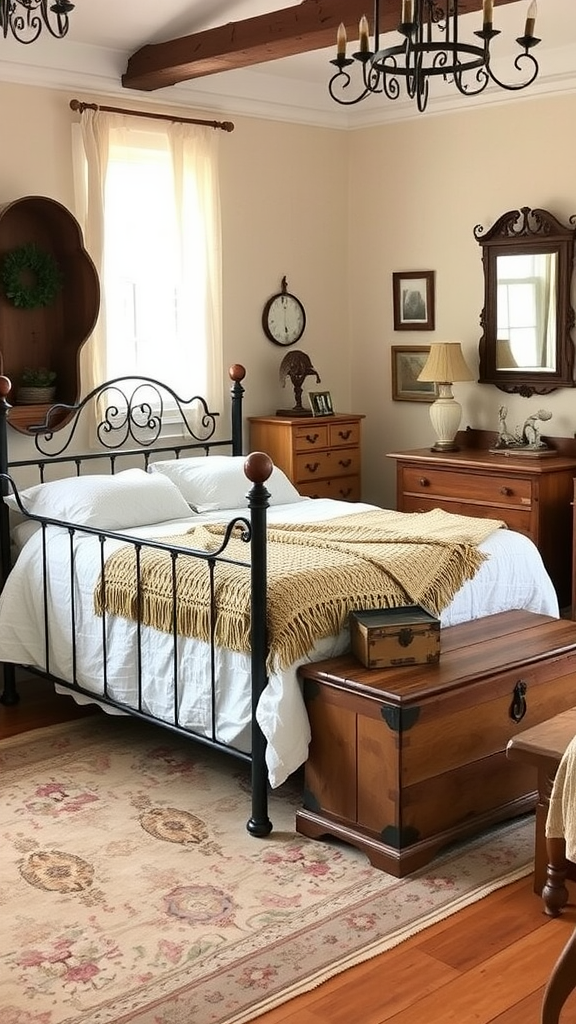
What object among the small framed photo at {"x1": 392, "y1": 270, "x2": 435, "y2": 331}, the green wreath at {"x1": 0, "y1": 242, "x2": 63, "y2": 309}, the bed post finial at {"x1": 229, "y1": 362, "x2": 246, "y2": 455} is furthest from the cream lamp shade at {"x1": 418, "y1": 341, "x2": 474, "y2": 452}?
the green wreath at {"x1": 0, "y1": 242, "x2": 63, "y2": 309}

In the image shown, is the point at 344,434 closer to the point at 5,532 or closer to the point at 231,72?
the point at 231,72

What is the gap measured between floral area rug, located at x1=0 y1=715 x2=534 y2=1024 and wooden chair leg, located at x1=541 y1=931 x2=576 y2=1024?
24.1 inches

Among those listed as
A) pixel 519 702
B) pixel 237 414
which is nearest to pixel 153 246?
pixel 237 414

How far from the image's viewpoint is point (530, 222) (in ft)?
18.6

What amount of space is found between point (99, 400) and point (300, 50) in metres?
1.76

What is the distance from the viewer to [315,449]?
598cm

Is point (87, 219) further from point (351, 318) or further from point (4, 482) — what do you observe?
point (351, 318)

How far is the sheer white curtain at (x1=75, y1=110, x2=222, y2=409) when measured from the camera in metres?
5.24

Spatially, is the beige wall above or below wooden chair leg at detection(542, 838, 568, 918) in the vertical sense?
above

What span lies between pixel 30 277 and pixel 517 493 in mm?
2391

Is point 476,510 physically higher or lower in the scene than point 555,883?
higher

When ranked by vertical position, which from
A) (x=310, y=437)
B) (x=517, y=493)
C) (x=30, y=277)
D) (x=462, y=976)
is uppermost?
(x=30, y=277)

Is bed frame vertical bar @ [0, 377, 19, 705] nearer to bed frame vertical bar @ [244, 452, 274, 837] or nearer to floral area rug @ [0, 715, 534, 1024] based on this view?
floral area rug @ [0, 715, 534, 1024]

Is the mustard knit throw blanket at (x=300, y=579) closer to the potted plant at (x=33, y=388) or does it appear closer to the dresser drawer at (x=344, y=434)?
the potted plant at (x=33, y=388)
